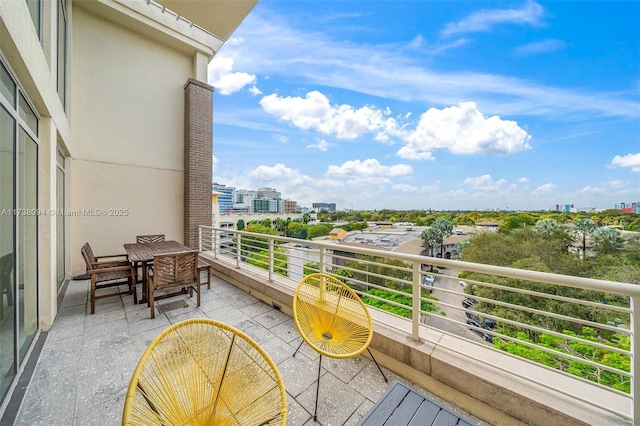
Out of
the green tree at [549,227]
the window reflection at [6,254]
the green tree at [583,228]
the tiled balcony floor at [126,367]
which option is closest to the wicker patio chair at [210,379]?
the tiled balcony floor at [126,367]

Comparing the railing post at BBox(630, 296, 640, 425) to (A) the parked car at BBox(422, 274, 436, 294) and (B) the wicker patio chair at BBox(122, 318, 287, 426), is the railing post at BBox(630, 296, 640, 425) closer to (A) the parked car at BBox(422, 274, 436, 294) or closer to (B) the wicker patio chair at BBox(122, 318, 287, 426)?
(A) the parked car at BBox(422, 274, 436, 294)

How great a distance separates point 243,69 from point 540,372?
13.7 metres

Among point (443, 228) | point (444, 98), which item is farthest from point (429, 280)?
point (444, 98)

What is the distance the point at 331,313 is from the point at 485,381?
1.16 meters

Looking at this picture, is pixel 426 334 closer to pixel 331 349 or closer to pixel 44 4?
pixel 331 349

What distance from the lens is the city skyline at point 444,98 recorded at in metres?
11.9

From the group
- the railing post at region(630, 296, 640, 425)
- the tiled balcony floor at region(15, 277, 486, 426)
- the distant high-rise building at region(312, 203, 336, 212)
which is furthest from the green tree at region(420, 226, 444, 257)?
the railing post at region(630, 296, 640, 425)

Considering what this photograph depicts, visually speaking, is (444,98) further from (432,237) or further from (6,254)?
(6,254)

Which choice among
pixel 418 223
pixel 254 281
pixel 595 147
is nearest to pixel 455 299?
pixel 418 223

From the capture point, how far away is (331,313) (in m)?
2.19

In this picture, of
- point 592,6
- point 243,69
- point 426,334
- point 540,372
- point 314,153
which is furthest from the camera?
point 314,153

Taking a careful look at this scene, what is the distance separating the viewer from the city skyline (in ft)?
39.1

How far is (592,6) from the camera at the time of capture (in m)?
15.4

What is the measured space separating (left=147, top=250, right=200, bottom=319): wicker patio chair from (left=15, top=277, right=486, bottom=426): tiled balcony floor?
350 millimetres
